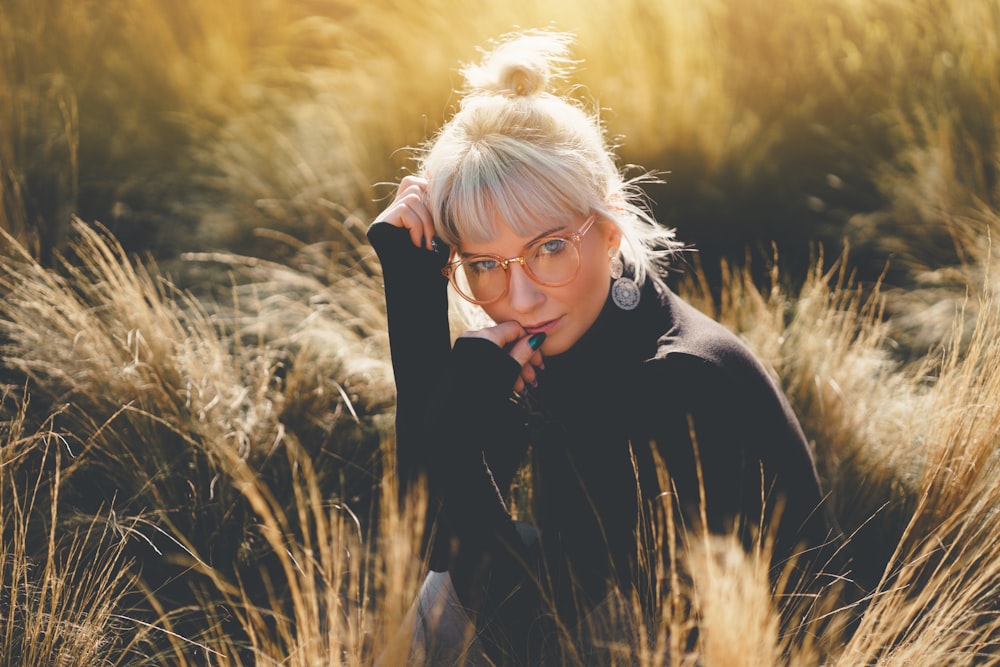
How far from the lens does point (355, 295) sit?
118 inches

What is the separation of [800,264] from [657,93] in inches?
41.3

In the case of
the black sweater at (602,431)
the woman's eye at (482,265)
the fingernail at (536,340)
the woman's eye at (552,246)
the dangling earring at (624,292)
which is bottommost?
the black sweater at (602,431)

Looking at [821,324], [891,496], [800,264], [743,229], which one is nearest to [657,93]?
[743,229]

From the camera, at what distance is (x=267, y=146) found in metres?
3.88

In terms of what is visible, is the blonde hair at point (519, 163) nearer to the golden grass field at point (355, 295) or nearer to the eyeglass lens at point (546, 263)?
the eyeglass lens at point (546, 263)

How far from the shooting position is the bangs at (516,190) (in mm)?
1813

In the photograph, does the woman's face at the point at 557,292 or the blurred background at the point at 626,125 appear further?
the blurred background at the point at 626,125

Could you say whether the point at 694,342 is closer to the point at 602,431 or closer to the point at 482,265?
the point at 602,431

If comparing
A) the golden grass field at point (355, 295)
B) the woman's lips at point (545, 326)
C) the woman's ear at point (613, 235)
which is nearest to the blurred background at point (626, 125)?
the golden grass field at point (355, 295)

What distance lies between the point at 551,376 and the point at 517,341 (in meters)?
0.18

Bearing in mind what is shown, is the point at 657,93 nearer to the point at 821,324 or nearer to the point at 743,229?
the point at 743,229

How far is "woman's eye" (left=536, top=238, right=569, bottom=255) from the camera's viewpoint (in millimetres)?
1830

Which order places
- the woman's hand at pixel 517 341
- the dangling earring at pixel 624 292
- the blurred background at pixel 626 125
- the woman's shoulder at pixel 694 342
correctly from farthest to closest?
the blurred background at pixel 626 125
the dangling earring at pixel 624 292
the woman's hand at pixel 517 341
the woman's shoulder at pixel 694 342

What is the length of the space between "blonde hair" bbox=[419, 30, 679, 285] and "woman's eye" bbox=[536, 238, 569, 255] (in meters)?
0.04
